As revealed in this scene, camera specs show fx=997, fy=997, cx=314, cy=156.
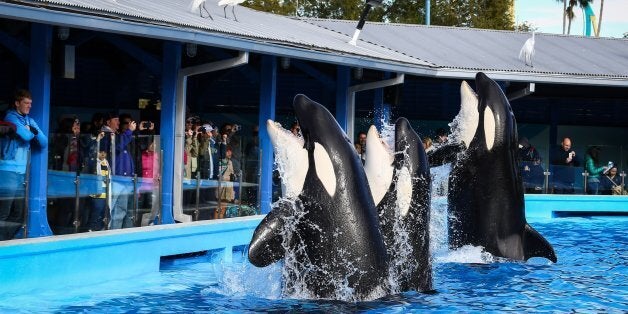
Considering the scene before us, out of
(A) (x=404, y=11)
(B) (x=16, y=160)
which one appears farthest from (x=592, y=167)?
(A) (x=404, y=11)

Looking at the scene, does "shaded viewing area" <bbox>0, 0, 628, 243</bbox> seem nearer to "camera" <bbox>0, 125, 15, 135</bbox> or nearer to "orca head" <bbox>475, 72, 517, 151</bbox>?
"camera" <bbox>0, 125, 15, 135</bbox>

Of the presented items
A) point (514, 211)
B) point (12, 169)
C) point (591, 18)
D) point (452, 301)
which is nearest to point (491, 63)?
point (514, 211)

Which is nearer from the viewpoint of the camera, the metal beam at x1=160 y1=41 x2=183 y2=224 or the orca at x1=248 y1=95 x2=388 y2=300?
the orca at x1=248 y1=95 x2=388 y2=300

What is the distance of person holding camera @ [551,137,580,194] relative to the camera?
18.4m

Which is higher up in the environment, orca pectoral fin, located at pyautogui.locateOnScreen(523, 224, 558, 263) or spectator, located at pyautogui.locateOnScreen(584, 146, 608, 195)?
spectator, located at pyautogui.locateOnScreen(584, 146, 608, 195)

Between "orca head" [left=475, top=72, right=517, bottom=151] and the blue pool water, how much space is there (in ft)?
4.19

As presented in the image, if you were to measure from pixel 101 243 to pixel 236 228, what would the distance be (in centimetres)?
272

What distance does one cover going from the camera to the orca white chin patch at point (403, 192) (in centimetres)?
895

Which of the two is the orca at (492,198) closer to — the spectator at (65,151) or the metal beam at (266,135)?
the metal beam at (266,135)

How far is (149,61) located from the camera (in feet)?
42.4

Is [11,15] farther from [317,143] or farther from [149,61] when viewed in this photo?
[149,61]

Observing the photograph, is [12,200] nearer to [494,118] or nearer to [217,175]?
[217,175]

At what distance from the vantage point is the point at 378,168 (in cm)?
898

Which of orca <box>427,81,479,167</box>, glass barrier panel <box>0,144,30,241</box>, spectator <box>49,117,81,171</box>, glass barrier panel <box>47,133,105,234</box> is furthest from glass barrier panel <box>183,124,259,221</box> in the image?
glass barrier panel <box>0,144,30,241</box>
